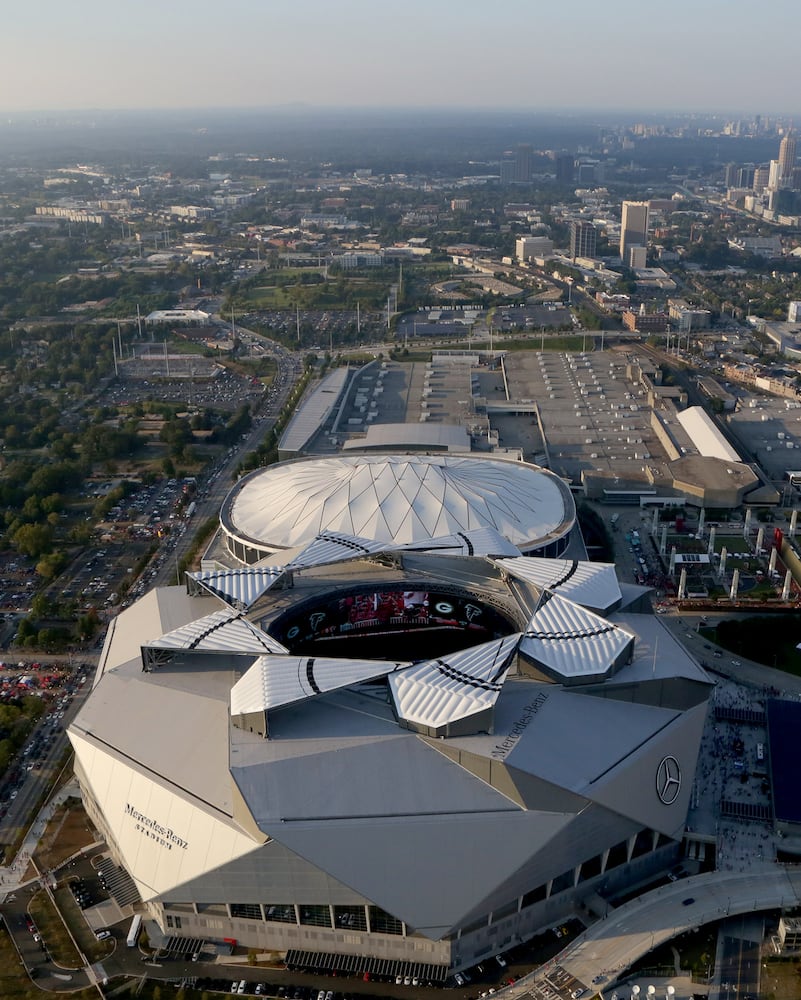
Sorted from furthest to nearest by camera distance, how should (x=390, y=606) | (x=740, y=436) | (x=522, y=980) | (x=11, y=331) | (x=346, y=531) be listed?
(x=11, y=331), (x=740, y=436), (x=346, y=531), (x=390, y=606), (x=522, y=980)

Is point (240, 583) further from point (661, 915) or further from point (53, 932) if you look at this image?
point (661, 915)

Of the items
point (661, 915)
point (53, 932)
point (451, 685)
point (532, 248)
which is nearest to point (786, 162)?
point (532, 248)

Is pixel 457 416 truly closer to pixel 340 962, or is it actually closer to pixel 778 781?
pixel 778 781

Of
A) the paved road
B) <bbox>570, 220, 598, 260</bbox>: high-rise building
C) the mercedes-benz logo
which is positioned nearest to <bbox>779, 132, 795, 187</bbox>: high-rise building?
<bbox>570, 220, 598, 260</bbox>: high-rise building

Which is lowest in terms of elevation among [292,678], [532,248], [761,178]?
[532,248]

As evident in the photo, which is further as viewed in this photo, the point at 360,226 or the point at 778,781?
the point at 360,226

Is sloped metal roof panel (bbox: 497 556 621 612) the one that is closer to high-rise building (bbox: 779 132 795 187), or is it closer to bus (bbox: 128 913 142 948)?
bus (bbox: 128 913 142 948)

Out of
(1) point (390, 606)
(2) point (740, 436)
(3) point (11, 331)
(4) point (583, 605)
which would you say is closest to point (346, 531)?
(1) point (390, 606)

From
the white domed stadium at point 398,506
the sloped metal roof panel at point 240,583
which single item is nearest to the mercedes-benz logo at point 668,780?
the white domed stadium at point 398,506
